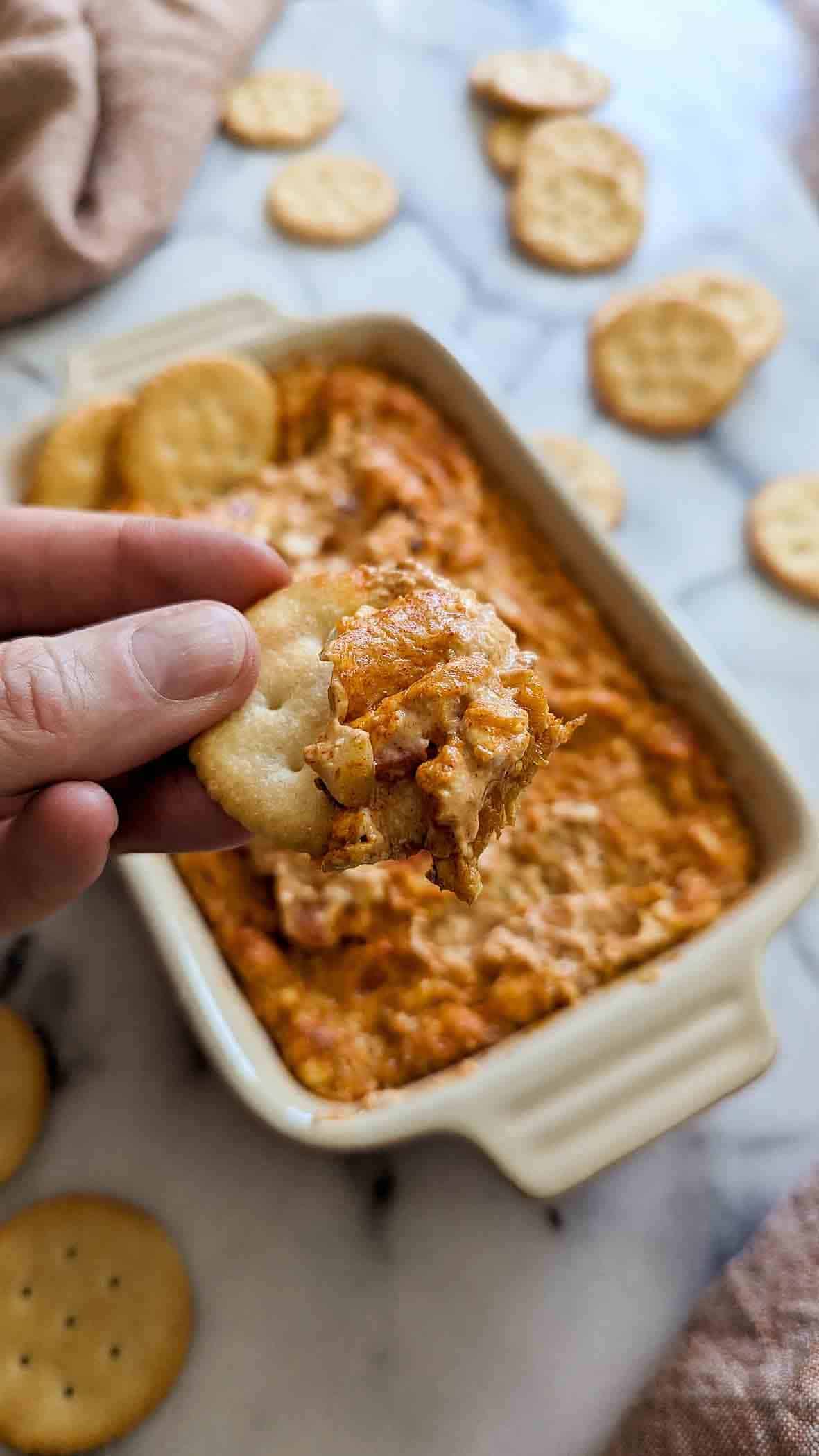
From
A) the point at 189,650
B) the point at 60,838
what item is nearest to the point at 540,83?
the point at 189,650

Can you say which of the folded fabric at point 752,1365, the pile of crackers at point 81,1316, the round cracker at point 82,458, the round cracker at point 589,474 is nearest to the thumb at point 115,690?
the pile of crackers at point 81,1316

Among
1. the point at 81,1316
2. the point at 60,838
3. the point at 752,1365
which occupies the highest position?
the point at 60,838

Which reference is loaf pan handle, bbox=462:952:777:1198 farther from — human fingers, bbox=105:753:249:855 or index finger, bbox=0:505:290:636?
index finger, bbox=0:505:290:636

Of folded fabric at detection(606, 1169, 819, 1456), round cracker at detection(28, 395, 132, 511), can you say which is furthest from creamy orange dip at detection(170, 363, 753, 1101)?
folded fabric at detection(606, 1169, 819, 1456)

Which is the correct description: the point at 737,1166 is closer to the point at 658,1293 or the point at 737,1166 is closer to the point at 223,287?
the point at 658,1293

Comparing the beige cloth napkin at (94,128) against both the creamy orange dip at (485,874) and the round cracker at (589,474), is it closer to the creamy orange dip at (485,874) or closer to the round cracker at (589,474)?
the creamy orange dip at (485,874)

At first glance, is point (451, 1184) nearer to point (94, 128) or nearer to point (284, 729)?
point (284, 729)
